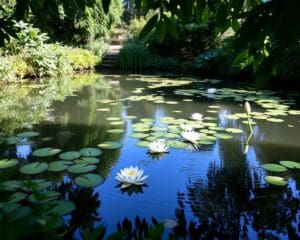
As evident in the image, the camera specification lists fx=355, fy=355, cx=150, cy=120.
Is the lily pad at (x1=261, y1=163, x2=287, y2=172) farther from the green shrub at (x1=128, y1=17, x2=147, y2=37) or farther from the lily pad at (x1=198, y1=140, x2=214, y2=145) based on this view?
the green shrub at (x1=128, y1=17, x2=147, y2=37)

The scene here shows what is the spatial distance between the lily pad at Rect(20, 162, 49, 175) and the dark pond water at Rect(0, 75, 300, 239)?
0.04 metres

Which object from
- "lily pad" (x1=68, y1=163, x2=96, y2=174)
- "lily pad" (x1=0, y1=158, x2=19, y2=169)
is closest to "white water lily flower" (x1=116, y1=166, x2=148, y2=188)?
"lily pad" (x1=68, y1=163, x2=96, y2=174)

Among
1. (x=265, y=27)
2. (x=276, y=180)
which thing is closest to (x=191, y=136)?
(x=276, y=180)

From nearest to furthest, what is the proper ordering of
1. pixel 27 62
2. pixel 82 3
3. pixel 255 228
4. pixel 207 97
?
pixel 82 3 → pixel 255 228 → pixel 207 97 → pixel 27 62

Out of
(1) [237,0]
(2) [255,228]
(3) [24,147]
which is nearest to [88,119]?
(3) [24,147]

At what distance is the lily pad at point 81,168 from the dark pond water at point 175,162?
0.03 meters

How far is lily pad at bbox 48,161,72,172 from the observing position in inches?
92.2

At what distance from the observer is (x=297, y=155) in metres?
2.75

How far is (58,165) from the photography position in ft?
7.88

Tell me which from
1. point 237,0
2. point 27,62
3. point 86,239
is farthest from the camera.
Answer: point 27,62

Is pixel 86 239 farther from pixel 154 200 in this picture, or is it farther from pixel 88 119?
pixel 88 119

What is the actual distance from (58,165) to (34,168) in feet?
0.51

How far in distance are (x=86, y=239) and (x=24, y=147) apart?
7.69 ft

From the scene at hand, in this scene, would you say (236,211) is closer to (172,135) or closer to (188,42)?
(172,135)
